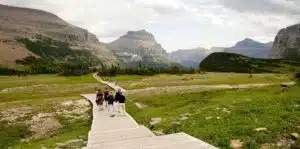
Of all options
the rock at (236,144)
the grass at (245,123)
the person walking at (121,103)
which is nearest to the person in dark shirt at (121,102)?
the person walking at (121,103)

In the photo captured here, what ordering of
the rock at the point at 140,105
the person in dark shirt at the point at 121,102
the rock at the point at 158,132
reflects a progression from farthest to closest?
the rock at the point at 140,105, the person in dark shirt at the point at 121,102, the rock at the point at 158,132

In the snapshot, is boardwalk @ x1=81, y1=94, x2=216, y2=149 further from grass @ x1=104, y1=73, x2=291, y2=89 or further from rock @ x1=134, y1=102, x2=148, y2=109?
grass @ x1=104, y1=73, x2=291, y2=89

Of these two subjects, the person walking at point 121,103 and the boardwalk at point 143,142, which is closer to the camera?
the boardwalk at point 143,142

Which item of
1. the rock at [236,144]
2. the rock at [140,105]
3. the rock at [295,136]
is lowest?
the rock at [140,105]

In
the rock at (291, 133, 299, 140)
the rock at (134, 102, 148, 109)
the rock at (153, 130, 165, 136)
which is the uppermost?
the rock at (291, 133, 299, 140)

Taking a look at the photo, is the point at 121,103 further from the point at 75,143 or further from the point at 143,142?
the point at 143,142

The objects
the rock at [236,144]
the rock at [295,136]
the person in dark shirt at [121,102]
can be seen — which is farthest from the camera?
the person in dark shirt at [121,102]

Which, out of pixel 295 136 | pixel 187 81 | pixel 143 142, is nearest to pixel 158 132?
pixel 143 142

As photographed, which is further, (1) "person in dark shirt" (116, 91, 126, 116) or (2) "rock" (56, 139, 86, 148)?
(1) "person in dark shirt" (116, 91, 126, 116)

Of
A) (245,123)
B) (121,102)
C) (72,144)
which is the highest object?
(245,123)

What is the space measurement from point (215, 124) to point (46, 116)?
94.0 feet

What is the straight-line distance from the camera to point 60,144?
24234 mm

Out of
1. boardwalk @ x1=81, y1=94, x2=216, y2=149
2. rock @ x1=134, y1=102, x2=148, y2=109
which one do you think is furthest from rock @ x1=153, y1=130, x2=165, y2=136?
rock @ x1=134, y1=102, x2=148, y2=109

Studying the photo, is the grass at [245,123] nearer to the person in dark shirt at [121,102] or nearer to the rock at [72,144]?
the rock at [72,144]
